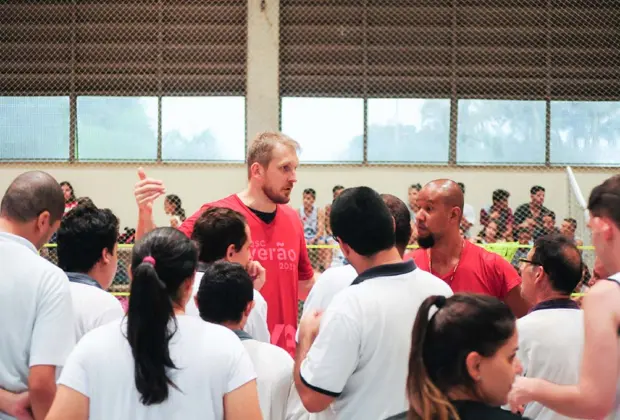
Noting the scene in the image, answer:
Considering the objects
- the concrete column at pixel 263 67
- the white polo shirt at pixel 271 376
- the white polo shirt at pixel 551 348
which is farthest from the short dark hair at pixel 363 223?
the concrete column at pixel 263 67

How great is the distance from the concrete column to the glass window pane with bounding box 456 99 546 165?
101 inches

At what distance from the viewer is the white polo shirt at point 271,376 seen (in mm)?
2641

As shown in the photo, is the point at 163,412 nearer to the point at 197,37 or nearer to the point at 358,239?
the point at 358,239

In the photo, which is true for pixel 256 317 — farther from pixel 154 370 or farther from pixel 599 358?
pixel 599 358

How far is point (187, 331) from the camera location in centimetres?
210

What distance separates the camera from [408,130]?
1080 cm

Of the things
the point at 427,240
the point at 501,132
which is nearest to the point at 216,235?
the point at 427,240

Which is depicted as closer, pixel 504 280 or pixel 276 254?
pixel 504 280

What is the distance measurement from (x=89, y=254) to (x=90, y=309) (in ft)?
0.67

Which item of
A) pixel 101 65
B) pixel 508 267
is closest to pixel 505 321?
pixel 508 267

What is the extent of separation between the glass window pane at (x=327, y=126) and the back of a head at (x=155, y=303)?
8.40m

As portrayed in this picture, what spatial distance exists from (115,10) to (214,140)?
2.22 m

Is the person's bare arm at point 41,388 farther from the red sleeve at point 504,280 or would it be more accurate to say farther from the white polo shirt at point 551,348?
the red sleeve at point 504,280

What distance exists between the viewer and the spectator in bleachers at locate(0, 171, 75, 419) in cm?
237
